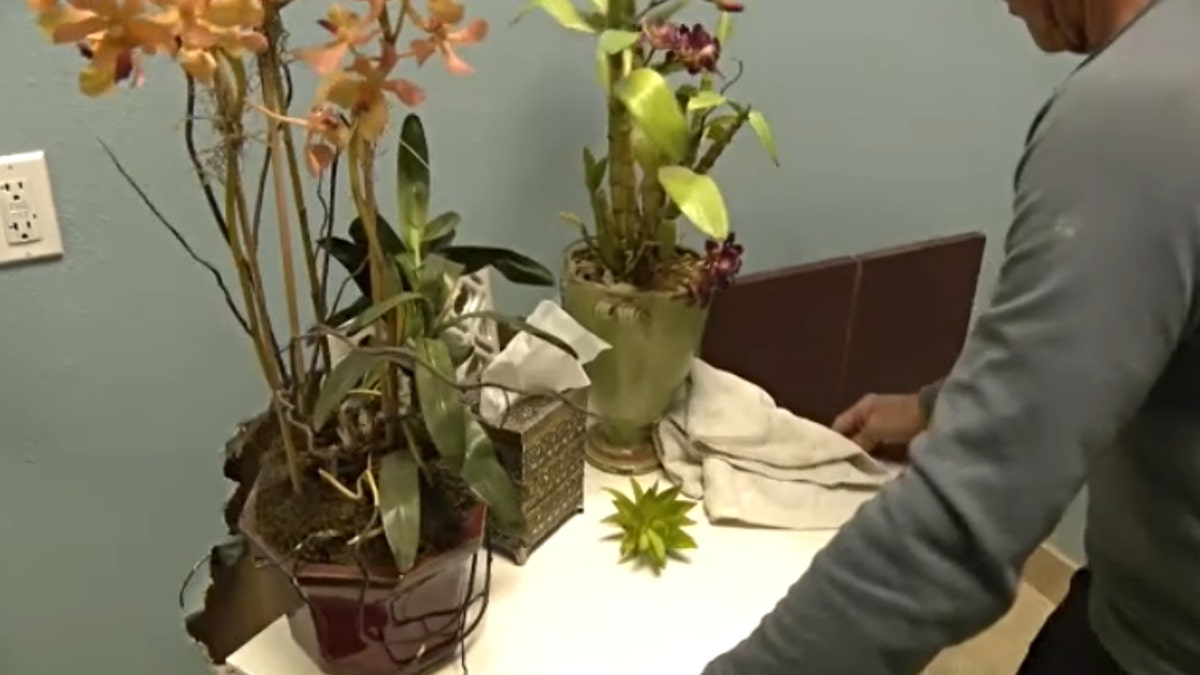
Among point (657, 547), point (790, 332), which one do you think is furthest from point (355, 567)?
point (790, 332)

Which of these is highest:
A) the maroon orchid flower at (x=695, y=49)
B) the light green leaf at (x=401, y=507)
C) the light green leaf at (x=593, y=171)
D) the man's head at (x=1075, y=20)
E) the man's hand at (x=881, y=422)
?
the man's head at (x=1075, y=20)

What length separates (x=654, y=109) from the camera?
46.4 inches

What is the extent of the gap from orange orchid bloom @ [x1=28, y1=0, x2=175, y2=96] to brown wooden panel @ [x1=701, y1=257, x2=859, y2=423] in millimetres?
844

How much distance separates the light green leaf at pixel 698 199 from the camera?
1181mm

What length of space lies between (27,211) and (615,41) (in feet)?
1.75

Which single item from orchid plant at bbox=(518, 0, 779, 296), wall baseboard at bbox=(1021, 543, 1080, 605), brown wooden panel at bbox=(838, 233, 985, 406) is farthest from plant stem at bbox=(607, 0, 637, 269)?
wall baseboard at bbox=(1021, 543, 1080, 605)

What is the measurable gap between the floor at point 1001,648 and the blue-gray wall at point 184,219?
59 cm

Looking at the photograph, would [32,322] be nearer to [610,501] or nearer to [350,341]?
[350,341]

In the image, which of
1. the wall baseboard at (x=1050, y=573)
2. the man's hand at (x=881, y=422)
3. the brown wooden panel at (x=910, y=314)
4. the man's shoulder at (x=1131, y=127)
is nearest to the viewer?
the man's shoulder at (x=1131, y=127)

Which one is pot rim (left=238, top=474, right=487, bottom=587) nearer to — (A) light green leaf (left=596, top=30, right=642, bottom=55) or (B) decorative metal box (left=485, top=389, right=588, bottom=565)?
(B) decorative metal box (left=485, top=389, right=588, bottom=565)

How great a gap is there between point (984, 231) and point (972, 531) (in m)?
1.07

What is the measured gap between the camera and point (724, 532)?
4.30 feet

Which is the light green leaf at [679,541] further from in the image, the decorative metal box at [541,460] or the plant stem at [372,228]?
the plant stem at [372,228]

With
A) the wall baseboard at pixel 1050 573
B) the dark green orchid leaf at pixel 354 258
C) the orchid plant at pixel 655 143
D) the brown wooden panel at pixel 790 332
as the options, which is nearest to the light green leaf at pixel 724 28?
the orchid plant at pixel 655 143
